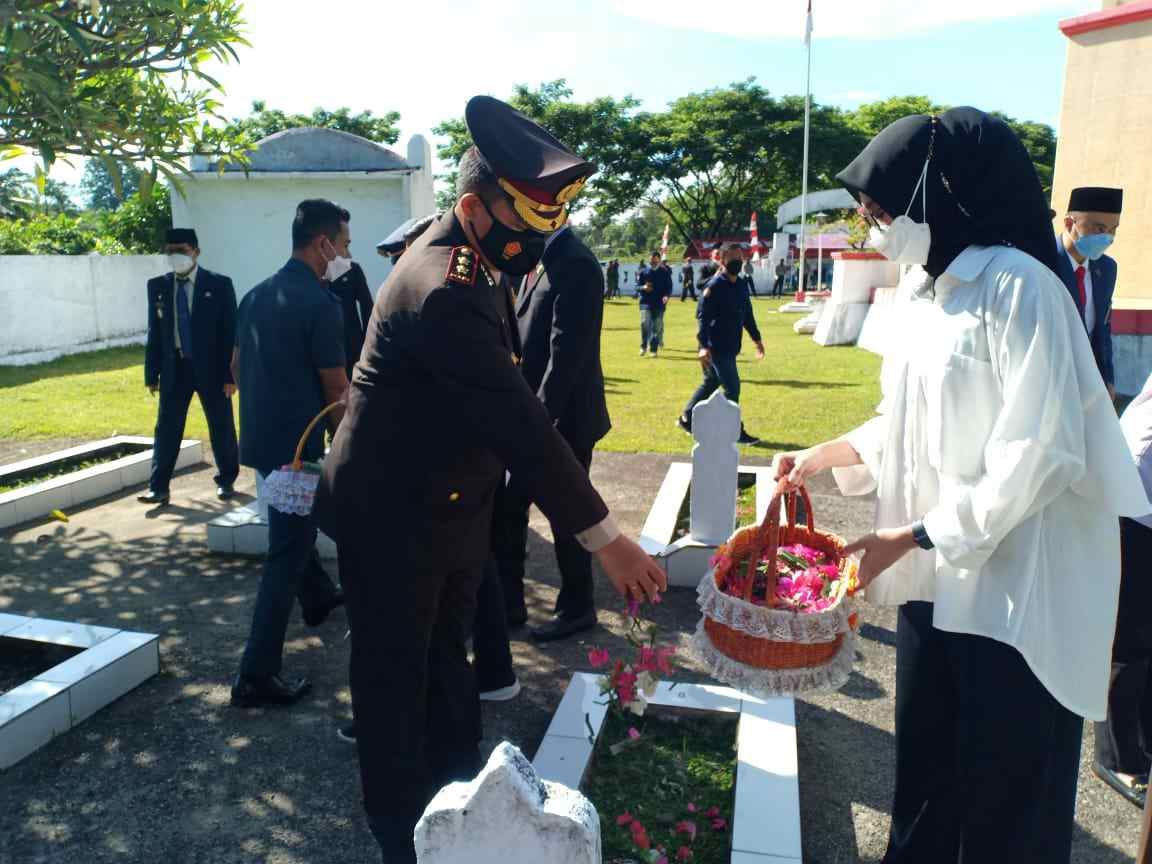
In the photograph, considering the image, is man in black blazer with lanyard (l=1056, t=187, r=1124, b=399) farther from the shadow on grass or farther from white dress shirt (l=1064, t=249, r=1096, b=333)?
the shadow on grass

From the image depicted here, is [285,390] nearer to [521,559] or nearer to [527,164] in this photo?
[521,559]

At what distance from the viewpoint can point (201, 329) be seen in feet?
22.7

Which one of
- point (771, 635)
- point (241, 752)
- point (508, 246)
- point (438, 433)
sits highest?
point (508, 246)

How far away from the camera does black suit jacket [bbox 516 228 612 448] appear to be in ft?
13.8

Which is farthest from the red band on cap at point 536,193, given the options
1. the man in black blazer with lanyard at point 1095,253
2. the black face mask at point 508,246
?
the man in black blazer with lanyard at point 1095,253

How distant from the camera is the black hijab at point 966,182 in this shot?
2045 millimetres

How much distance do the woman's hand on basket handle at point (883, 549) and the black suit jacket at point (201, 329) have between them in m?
5.93

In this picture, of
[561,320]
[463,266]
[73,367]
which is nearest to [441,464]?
[463,266]

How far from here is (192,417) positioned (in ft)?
36.7

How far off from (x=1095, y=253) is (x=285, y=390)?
17.0 feet

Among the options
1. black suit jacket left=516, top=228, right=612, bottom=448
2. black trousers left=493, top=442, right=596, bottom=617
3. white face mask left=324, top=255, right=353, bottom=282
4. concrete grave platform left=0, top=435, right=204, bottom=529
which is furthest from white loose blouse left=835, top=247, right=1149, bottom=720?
concrete grave platform left=0, top=435, right=204, bottom=529

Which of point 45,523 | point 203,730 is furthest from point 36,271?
point 203,730

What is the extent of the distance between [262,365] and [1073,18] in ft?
50.1

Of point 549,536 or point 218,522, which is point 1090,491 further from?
point 218,522
